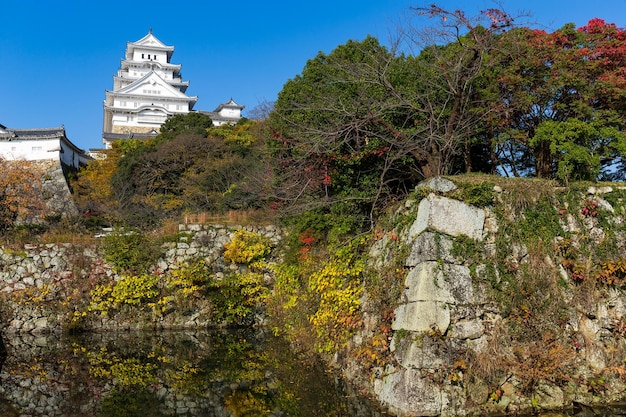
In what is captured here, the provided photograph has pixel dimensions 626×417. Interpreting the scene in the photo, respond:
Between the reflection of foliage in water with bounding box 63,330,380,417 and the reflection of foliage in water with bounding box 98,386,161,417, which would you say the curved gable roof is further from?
the reflection of foliage in water with bounding box 98,386,161,417

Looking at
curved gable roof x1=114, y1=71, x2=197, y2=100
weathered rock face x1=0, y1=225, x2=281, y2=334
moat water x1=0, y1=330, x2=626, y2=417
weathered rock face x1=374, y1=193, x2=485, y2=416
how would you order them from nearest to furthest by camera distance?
weathered rock face x1=374, y1=193, x2=485, y2=416 → moat water x1=0, y1=330, x2=626, y2=417 → weathered rock face x1=0, y1=225, x2=281, y2=334 → curved gable roof x1=114, y1=71, x2=197, y2=100

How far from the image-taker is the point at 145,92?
48.0 metres

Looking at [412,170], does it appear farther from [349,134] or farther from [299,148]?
[299,148]

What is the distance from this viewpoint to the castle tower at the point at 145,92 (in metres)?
45.9

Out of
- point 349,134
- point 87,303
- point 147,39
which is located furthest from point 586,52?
point 147,39

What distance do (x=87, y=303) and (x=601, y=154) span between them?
489 inches

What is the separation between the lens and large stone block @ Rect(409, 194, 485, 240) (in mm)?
7375

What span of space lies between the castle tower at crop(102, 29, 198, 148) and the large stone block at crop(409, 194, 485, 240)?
121 ft

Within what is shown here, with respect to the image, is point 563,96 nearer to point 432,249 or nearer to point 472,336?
point 432,249

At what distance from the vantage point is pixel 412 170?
374 inches

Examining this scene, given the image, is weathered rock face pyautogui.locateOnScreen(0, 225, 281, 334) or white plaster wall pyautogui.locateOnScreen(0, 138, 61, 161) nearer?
weathered rock face pyautogui.locateOnScreen(0, 225, 281, 334)

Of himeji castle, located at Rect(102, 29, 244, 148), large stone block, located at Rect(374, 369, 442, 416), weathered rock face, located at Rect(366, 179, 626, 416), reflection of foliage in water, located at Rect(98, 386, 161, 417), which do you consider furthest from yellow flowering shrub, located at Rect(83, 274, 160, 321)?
himeji castle, located at Rect(102, 29, 244, 148)

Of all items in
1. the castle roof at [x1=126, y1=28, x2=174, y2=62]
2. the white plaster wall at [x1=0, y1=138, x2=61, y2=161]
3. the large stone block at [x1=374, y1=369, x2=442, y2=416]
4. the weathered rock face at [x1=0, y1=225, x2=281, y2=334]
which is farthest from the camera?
the castle roof at [x1=126, y1=28, x2=174, y2=62]

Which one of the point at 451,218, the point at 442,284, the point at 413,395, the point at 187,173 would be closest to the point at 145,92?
the point at 187,173
